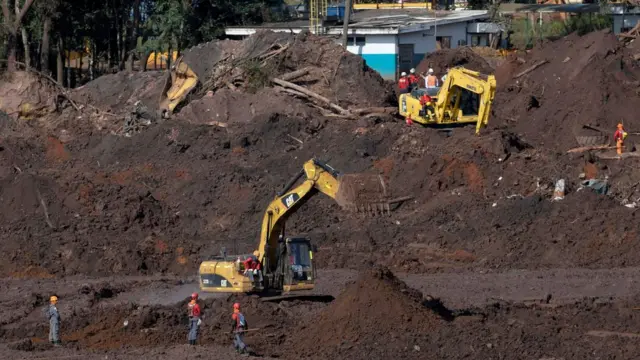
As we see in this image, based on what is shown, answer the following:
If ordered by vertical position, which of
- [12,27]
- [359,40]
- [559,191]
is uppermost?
[12,27]

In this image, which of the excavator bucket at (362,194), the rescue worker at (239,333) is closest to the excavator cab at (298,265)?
the excavator bucket at (362,194)

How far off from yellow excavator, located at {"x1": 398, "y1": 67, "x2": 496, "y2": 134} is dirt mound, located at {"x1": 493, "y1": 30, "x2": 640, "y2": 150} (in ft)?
9.40

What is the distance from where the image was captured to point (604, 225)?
26828 millimetres

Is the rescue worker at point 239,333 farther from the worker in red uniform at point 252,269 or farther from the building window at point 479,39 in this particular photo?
the building window at point 479,39

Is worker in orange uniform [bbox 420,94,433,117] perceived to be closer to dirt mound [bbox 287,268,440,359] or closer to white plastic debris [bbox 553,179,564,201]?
white plastic debris [bbox 553,179,564,201]

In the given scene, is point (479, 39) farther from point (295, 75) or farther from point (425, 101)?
point (425, 101)

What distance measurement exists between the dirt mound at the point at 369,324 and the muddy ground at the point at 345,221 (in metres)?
0.04

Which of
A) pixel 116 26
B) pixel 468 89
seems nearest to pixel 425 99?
pixel 468 89

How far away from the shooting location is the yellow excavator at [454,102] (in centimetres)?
3266

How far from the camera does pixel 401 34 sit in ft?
166

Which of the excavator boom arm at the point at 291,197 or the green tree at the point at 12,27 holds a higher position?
the green tree at the point at 12,27

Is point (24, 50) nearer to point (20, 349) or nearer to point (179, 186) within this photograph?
point (179, 186)

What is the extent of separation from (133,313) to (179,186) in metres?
10.4

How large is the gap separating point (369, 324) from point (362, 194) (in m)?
5.74
